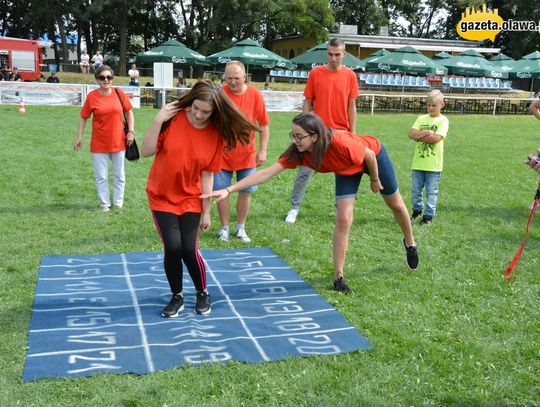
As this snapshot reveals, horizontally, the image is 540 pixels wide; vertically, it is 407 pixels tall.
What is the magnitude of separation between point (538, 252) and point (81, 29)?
50.9 metres

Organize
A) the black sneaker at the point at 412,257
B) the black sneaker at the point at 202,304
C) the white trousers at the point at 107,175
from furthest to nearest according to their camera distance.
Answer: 1. the white trousers at the point at 107,175
2. the black sneaker at the point at 412,257
3. the black sneaker at the point at 202,304

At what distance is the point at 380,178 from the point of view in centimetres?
542

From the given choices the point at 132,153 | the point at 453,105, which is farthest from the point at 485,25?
the point at 132,153

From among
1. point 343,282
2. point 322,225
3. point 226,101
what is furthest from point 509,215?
point 226,101

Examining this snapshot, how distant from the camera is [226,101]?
4281 mm

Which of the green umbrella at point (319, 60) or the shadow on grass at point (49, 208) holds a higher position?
the green umbrella at point (319, 60)

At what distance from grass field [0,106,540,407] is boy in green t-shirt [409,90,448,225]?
44 cm

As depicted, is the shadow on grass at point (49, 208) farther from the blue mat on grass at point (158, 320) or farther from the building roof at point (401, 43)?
the building roof at point (401, 43)

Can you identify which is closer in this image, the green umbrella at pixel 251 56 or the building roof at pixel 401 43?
the green umbrella at pixel 251 56

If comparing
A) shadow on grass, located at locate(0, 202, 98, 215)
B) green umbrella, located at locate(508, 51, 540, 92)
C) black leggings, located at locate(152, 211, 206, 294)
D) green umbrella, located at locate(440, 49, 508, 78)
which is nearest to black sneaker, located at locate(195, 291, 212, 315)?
black leggings, located at locate(152, 211, 206, 294)

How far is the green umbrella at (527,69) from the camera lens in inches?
1135

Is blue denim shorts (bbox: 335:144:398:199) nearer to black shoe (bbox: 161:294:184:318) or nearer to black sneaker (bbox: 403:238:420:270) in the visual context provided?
black sneaker (bbox: 403:238:420:270)

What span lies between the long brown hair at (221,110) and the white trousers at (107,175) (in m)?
3.76

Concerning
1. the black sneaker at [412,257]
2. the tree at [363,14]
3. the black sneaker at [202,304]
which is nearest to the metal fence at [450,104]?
the black sneaker at [412,257]
